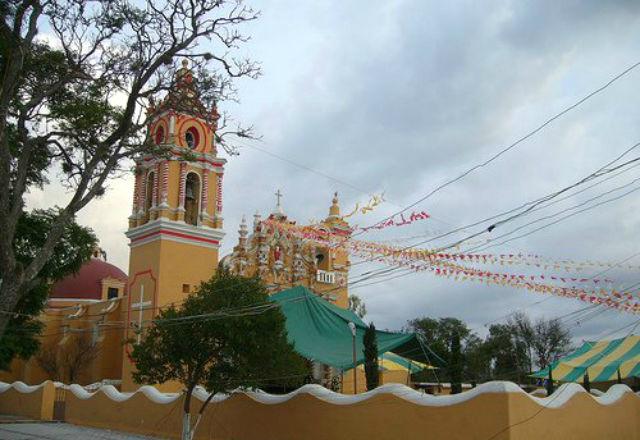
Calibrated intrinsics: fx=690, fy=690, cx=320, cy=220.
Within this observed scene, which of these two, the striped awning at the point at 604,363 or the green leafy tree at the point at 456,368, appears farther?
the striped awning at the point at 604,363

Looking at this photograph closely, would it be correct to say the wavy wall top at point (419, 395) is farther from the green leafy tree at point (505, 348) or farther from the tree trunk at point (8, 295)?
the green leafy tree at point (505, 348)

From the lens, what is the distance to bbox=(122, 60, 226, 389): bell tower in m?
23.9

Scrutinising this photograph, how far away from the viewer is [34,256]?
1839cm

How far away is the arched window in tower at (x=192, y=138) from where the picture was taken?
2545cm

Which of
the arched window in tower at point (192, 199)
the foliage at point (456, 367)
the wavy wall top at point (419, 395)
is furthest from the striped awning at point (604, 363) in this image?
the arched window in tower at point (192, 199)

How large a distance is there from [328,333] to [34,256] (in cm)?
813

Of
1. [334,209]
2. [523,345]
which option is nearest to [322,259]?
[334,209]

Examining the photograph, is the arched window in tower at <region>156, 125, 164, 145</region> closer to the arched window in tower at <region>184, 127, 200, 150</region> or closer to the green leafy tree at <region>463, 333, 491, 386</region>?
the arched window in tower at <region>184, 127, 200, 150</region>

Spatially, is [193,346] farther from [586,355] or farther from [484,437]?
[586,355]

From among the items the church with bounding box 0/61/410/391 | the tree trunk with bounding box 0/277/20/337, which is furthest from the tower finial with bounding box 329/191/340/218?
the tree trunk with bounding box 0/277/20/337

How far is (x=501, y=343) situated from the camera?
4519 centimetres

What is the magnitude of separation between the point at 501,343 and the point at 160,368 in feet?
116

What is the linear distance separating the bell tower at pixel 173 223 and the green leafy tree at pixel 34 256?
3632 mm

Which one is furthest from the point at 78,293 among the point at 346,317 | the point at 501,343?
the point at 501,343
